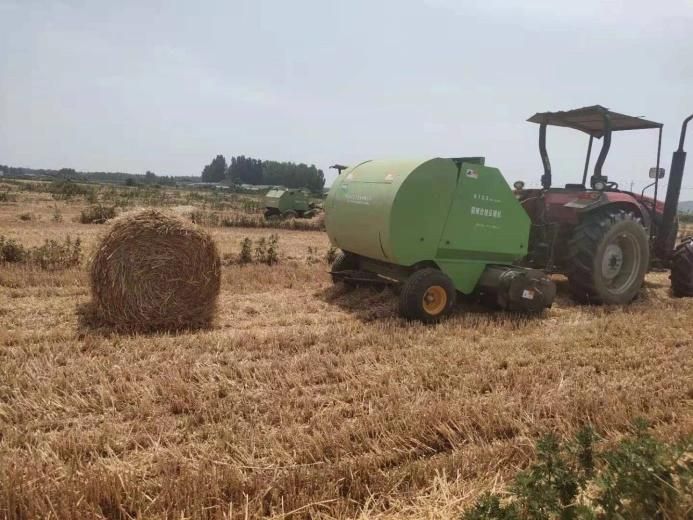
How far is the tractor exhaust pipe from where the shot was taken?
681 cm

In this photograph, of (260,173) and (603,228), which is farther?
(260,173)

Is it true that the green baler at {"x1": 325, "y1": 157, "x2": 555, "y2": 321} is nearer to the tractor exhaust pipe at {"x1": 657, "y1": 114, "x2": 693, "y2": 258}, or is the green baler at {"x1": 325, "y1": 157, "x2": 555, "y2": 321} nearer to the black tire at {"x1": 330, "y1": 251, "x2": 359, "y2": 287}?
the black tire at {"x1": 330, "y1": 251, "x2": 359, "y2": 287}

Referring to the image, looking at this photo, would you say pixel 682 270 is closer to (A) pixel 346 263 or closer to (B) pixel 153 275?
(A) pixel 346 263

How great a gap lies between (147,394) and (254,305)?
2688 millimetres

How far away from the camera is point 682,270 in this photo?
7027 millimetres

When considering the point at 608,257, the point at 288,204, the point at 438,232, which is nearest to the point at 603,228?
the point at 608,257

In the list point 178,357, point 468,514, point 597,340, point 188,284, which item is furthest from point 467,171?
point 468,514

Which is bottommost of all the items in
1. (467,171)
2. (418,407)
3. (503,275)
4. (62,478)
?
(62,478)

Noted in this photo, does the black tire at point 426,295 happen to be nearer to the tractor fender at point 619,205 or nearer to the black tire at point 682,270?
the tractor fender at point 619,205

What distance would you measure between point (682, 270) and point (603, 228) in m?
1.80

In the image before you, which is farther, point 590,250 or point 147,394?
point 590,250

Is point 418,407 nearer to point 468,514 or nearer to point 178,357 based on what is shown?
point 468,514

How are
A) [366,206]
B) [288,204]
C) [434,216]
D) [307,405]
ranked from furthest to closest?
[288,204], [366,206], [434,216], [307,405]

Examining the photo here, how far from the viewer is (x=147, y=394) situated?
320 centimetres
